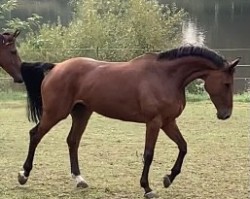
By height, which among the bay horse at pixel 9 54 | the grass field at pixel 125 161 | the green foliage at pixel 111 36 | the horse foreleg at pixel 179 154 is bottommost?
the green foliage at pixel 111 36

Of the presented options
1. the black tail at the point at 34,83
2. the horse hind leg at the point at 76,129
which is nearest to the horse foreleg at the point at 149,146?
the horse hind leg at the point at 76,129

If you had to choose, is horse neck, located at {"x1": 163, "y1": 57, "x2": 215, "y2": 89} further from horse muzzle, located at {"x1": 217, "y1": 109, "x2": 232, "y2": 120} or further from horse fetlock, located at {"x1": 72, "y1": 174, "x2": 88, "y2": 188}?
horse fetlock, located at {"x1": 72, "y1": 174, "x2": 88, "y2": 188}

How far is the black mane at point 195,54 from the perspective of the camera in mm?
5061

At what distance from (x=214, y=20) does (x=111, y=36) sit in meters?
14.7

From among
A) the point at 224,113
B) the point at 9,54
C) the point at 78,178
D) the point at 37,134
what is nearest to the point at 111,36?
the point at 9,54

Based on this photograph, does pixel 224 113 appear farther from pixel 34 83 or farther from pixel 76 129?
pixel 34 83

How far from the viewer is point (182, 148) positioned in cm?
525

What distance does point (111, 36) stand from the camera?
1590 cm

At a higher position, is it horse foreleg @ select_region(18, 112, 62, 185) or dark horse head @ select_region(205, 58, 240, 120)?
dark horse head @ select_region(205, 58, 240, 120)

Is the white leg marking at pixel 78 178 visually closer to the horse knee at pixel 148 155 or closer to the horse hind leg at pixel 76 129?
the horse hind leg at pixel 76 129

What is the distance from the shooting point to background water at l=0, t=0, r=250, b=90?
18.5 meters

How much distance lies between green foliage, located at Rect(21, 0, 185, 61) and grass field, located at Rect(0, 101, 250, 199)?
543cm

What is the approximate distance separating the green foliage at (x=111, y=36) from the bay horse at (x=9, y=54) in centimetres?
813

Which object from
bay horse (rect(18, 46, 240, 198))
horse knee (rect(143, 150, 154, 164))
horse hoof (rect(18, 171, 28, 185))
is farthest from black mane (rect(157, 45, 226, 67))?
horse hoof (rect(18, 171, 28, 185))
